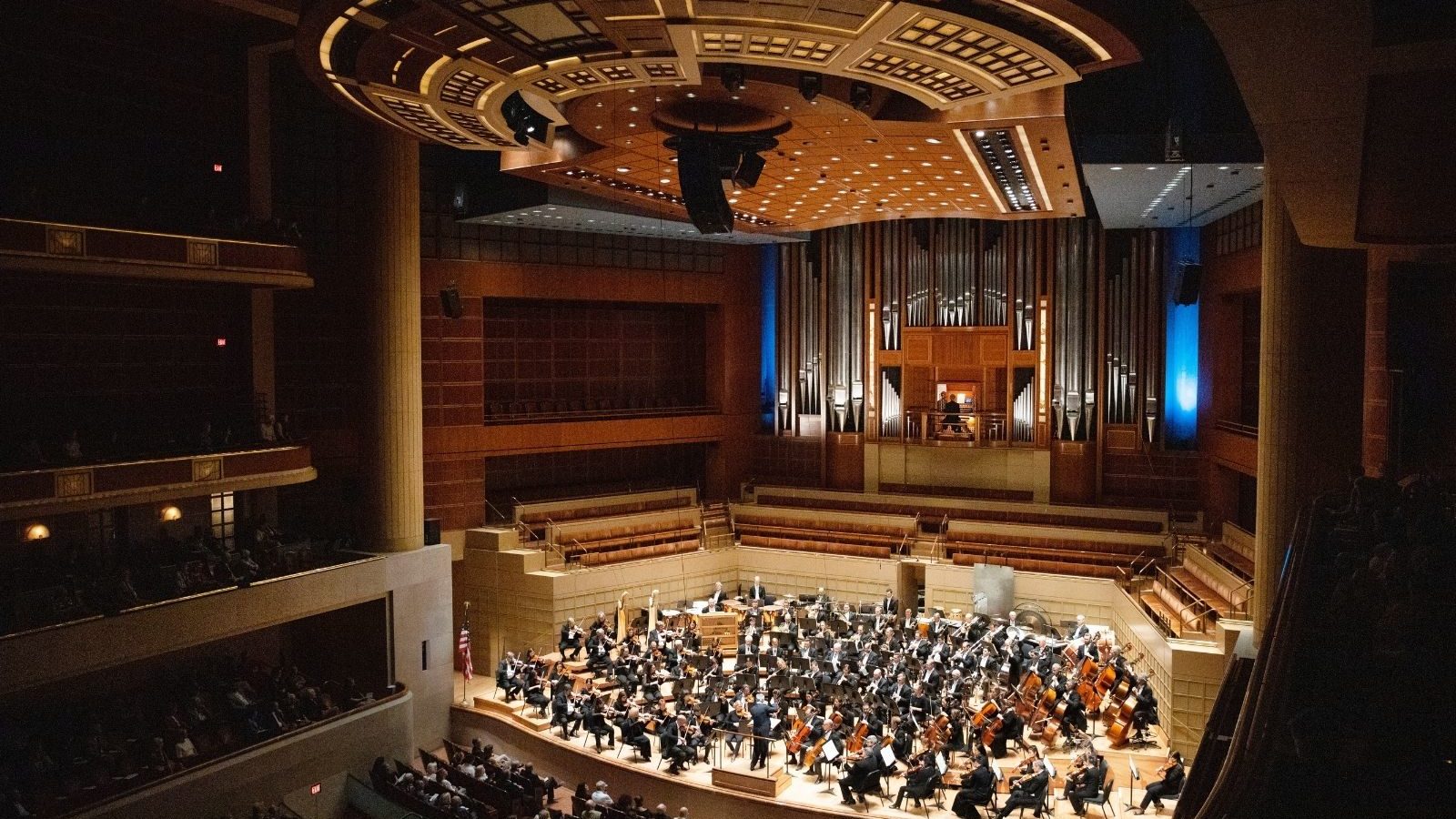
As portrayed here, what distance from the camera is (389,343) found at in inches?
549

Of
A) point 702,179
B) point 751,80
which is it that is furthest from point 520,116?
point 751,80

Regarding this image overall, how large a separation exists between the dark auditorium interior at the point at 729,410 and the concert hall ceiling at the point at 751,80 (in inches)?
2.6

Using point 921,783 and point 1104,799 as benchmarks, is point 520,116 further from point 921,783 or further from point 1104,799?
point 1104,799

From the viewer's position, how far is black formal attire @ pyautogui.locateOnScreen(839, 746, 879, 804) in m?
10.1

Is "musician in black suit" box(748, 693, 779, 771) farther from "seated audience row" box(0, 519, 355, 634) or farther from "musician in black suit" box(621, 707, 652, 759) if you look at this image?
Result: "seated audience row" box(0, 519, 355, 634)

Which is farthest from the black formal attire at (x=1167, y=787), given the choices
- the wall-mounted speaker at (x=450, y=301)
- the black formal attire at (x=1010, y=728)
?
the wall-mounted speaker at (x=450, y=301)

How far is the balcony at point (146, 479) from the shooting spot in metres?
10.1

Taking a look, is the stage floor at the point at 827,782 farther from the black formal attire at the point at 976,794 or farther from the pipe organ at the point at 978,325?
the pipe organ at the point at 978,325

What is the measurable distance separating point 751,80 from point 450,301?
25.7ft

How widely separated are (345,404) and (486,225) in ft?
13.1

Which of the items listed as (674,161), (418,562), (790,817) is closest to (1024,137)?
(674,161)

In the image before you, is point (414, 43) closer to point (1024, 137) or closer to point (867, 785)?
point (1024, 137)

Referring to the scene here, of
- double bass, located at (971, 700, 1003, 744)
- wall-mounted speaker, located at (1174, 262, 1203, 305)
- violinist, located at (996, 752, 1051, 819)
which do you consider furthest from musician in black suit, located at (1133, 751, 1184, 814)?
wall-mounted speaker, located at (1174, 262, 1203, 305)

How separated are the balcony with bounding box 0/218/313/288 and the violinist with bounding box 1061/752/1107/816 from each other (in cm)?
1095
